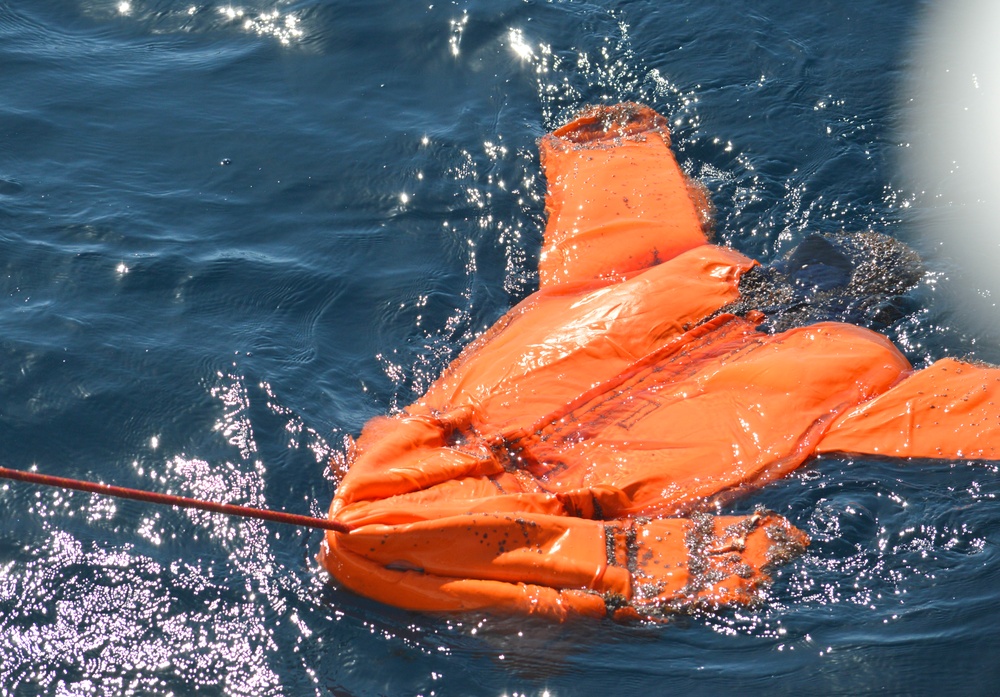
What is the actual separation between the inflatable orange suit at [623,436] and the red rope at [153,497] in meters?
0.31

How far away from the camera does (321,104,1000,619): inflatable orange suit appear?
4203 mm

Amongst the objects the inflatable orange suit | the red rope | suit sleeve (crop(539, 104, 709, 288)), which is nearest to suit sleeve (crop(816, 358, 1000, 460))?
the inflatable orange suit

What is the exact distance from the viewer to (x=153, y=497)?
3328mm

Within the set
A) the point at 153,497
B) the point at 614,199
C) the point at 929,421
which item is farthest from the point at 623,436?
the point at 153,497

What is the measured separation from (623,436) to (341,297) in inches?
82.0

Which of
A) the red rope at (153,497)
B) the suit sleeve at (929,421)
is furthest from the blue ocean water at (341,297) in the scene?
the red rope at (153,497)

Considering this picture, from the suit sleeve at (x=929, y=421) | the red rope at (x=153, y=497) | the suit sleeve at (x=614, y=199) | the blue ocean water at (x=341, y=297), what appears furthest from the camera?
the suit sleeve at (x=614, y=199)

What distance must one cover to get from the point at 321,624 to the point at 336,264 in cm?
266

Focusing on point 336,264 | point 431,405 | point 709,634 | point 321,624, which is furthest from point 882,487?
point 336,264

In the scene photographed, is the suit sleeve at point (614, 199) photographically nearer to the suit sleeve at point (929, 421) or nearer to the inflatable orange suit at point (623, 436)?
the inflatable orange suit at point (623, 436)

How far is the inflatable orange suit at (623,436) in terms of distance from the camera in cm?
420

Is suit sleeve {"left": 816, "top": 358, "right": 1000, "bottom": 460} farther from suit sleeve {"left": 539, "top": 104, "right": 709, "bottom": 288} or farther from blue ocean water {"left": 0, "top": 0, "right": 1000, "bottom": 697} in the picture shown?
suit sleeve {"left": 539, "top": 104, "right": 709, "bottom": 288}

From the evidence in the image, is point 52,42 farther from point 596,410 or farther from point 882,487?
point 882,487

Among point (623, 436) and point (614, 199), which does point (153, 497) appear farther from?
point (614, 199)
